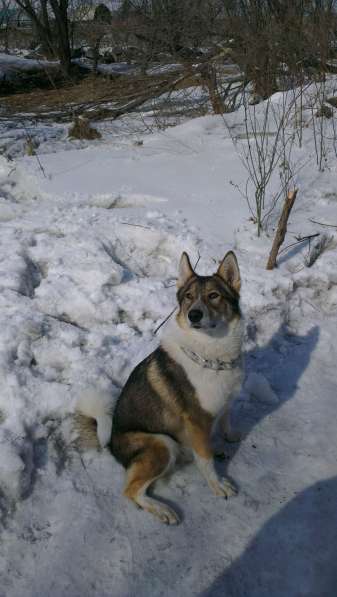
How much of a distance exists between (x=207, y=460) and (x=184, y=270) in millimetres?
1210

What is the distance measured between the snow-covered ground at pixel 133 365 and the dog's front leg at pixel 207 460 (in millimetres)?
69

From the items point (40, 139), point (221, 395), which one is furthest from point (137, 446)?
point (40, 139)

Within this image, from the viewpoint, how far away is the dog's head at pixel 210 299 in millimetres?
2771

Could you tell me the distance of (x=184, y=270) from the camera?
3.10 m

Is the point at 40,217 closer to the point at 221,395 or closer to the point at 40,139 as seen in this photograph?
the point at 221,395

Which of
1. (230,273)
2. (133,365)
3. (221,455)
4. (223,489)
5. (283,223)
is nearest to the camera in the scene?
(223,489)

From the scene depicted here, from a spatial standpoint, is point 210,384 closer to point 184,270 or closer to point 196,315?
point 196,315

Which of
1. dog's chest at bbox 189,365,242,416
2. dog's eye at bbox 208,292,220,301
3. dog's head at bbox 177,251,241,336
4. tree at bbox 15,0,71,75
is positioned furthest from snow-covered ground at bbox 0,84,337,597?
tree at bbox 15,0,71,75

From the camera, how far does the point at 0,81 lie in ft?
46.2

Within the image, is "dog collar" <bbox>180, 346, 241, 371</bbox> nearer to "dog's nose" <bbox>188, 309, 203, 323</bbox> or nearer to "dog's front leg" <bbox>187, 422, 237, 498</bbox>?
"dog's nose" <bbox>188, 309, 203, 323</bbox>

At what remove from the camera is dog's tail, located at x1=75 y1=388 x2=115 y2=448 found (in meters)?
3.04

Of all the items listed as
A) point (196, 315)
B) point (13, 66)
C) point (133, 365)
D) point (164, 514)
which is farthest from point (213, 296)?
point (13, 66)

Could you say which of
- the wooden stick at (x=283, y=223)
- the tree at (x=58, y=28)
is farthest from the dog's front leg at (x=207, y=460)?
the tree at (x=58, y=28)

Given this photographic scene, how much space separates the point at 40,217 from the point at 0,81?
1093 cm
